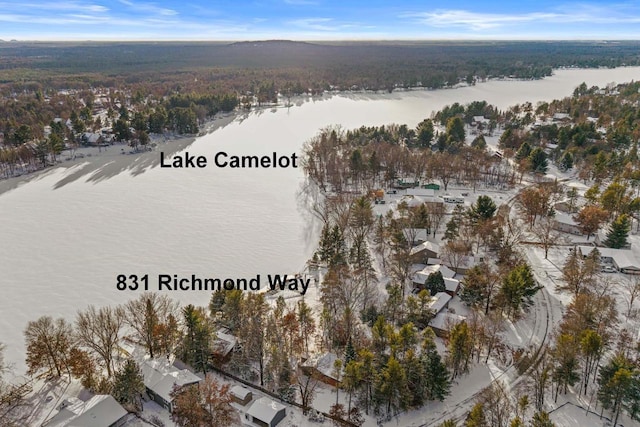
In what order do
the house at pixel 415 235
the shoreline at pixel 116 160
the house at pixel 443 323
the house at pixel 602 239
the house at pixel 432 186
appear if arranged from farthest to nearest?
→ the shoreline at pixel 116 160, the house at pixel 432 186, the house at pixel 415 235, the house at pixel 602 239, the house at pixel 443 323

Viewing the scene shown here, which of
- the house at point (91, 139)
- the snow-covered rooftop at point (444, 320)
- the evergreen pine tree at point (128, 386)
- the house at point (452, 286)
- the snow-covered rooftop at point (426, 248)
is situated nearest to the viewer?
the evergreen pine tree at point (128, 386)

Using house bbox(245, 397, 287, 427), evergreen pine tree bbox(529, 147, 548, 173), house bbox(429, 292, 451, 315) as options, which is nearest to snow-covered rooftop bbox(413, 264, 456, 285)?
house bbox(429, 292, 451, 315)

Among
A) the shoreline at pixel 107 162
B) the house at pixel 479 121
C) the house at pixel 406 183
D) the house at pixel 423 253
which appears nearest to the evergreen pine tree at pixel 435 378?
the house at pixel 423 253

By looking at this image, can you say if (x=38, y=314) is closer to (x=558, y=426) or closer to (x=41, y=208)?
(x=41, y=208)

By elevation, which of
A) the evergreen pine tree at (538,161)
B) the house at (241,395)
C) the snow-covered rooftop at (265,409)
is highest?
the evergreen pine tree at (538,161)

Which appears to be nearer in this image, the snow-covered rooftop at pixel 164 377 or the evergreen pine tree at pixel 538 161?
the snow-covered rooftop at pixel 164 377

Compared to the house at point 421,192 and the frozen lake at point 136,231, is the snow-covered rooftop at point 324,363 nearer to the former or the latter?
the frozen lake at point 136,231

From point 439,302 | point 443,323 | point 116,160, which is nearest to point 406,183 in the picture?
point 439,302

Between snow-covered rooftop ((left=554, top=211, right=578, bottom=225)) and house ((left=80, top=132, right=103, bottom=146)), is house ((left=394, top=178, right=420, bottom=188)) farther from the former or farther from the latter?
house ((left=80, top=132, right=103, bottom=146))
